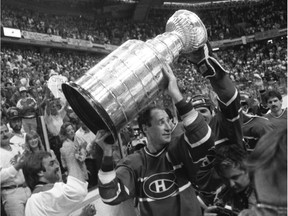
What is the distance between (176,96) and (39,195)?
3.25 feet

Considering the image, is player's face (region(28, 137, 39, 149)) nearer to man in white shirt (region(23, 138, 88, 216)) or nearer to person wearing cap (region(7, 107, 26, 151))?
person wearing cap (region(7, 107, 26, 151))

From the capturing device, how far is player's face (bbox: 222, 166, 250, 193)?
1.56 metres

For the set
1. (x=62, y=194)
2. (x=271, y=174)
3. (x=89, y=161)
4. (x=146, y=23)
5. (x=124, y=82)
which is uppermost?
(x=146, y=23)

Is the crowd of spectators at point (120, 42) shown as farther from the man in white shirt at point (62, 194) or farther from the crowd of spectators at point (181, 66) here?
the man in white shirt at point (62, 194)

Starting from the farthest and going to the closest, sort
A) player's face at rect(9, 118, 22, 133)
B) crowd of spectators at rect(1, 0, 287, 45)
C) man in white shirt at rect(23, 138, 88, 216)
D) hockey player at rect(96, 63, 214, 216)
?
crowd of spectators at rect(1, 0, 287, 45) < player's face at rect(9, 118, 22, 133) < man in white shirt at rect(23, 138, 88, 216) < hockey player at rect(96, 63, 214, 216)

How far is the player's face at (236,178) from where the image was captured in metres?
1.56

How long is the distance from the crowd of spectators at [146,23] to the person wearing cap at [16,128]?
49.8 feet

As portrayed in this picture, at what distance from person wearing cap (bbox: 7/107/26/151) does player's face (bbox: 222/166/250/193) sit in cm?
234

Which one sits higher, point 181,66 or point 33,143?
point 33,143

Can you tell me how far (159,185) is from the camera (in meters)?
1.91

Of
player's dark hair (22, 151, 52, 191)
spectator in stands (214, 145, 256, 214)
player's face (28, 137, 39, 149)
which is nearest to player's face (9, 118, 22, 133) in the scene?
player's face (28, 137, 39, 149)

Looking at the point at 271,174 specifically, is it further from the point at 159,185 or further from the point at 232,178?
the point at 159,185

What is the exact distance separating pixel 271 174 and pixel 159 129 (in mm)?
1190

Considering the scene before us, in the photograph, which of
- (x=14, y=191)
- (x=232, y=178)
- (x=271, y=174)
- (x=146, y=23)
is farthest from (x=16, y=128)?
(x=146, y=23)
